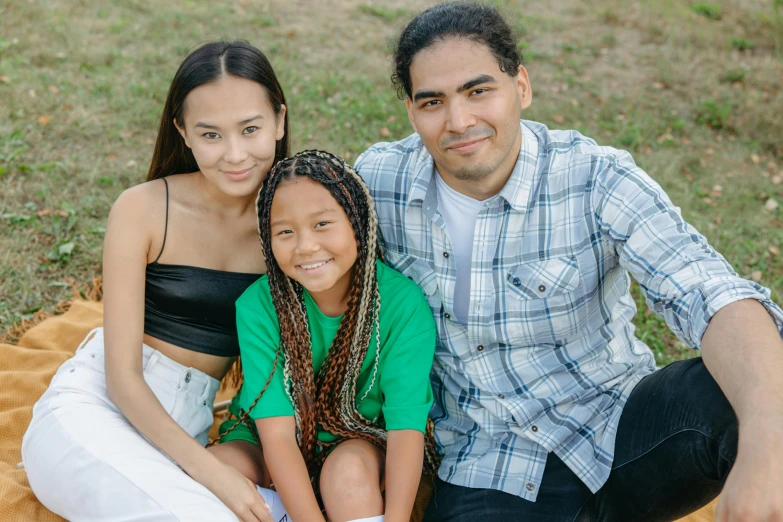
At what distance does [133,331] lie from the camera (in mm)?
2898

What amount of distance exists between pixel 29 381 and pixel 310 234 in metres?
2.05

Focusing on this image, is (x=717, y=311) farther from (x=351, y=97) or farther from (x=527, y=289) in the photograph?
(x=351, y=97)

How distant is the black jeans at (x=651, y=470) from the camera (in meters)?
2.37

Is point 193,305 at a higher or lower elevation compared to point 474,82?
lower

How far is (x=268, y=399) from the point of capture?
8.87ft

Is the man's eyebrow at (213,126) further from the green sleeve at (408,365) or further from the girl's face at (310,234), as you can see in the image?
the green sleeve at (408,365)

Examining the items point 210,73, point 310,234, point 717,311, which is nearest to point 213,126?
point 210,73

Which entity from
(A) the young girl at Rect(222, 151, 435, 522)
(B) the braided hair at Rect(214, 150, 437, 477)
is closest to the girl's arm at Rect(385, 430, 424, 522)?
(A) the young girl at Rect(222, 151, 435, 522)

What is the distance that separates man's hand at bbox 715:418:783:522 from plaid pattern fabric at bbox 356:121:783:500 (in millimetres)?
830

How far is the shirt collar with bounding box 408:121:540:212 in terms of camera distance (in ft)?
9.11

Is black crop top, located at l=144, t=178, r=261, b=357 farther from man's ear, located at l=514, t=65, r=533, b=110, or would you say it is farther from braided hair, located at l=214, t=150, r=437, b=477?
man's ear, located at l=514, t=65, r=533, b=110

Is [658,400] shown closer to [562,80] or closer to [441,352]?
[441,352]

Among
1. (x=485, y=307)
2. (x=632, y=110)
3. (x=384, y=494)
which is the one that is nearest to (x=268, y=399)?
(x=384, y=494)

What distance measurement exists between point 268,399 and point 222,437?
0.42 m
